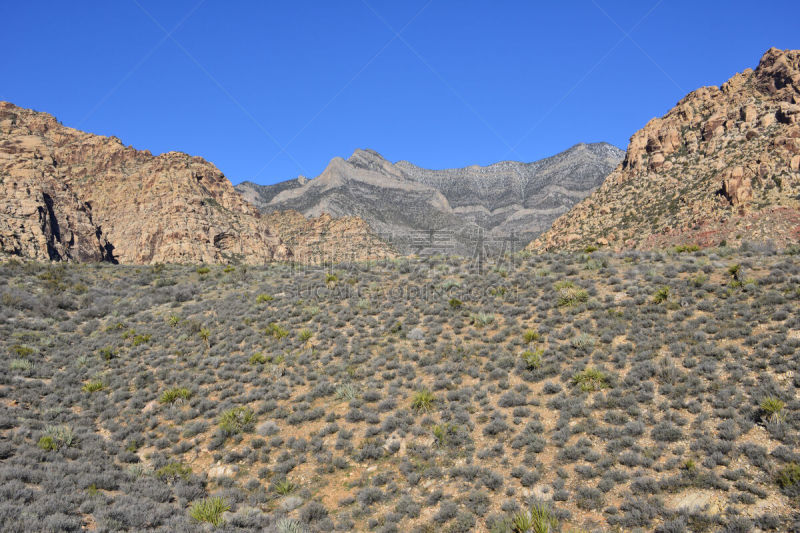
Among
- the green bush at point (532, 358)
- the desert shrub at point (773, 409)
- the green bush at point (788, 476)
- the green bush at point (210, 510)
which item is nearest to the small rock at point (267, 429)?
the green bush at point (210, 510)

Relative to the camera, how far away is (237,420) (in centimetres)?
1249

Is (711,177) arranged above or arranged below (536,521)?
above

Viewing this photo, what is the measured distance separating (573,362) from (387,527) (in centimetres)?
786

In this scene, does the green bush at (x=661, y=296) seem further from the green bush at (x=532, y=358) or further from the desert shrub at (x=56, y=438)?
the desert shrub at (x=56, y=438)

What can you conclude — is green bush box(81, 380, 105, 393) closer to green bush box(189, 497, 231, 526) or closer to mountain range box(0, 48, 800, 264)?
green bush box(189, 497, 231, 526)

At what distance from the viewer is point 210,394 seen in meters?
14.5

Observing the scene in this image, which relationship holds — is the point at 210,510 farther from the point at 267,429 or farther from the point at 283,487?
the point at 267,429

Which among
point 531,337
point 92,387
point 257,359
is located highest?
point 257,359

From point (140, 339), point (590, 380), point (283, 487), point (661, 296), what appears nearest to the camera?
point (283, 487)

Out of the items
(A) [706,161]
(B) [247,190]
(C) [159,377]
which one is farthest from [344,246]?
(B) [247,190]

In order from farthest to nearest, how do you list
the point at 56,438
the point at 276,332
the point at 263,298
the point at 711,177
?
the point at 711,177
the point at 263,298
the point at 276,332
the point at 56,438

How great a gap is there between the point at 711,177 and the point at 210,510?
234ft

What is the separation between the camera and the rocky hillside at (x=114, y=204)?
73.4m

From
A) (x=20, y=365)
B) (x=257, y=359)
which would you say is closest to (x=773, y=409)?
(x=257, y=359)
